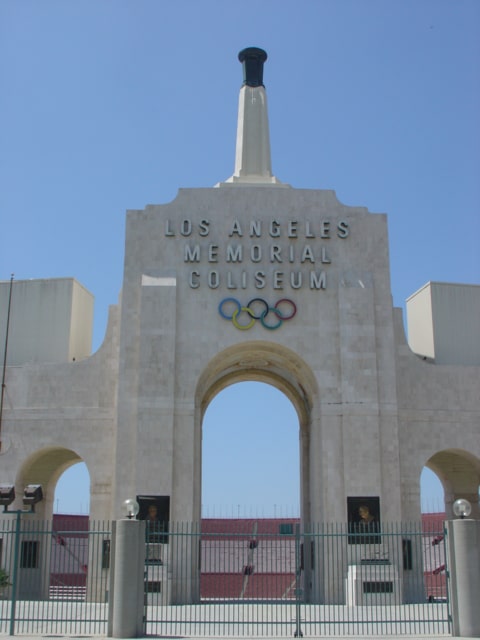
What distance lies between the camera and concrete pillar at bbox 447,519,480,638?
2016cm

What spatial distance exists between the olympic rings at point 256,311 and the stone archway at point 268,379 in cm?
78

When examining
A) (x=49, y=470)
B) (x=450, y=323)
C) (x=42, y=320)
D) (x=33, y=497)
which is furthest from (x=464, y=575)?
(x=49, y=470)

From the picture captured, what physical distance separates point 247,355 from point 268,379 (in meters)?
4.48

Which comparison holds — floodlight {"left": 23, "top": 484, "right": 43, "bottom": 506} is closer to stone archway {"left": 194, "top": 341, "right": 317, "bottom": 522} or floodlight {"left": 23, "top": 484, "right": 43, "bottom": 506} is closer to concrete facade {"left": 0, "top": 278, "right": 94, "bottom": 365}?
stone archway {"left": 194, "top": 341, "right": 317, "bottom": 522}

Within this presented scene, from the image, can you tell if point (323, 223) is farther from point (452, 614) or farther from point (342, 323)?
point (452, 614)

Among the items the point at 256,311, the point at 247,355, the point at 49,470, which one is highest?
the point at 256,311

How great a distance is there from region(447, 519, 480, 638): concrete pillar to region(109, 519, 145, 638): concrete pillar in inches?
300

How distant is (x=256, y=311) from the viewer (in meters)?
33.2

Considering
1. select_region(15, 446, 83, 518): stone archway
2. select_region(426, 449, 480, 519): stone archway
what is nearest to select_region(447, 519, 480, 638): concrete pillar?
select_region(426, 449, 480, 519): stone archway

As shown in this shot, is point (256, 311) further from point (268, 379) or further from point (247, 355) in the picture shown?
point (268, 379)

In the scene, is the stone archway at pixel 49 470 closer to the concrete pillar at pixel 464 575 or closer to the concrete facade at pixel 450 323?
the concrete facade at pixel 450 323

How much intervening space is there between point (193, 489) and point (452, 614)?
13.3 meters

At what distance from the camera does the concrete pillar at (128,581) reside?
64.7 ft

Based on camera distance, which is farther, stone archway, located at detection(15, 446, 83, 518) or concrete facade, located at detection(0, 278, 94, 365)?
stone archway, located at detection(15, 446, 83, 518)
